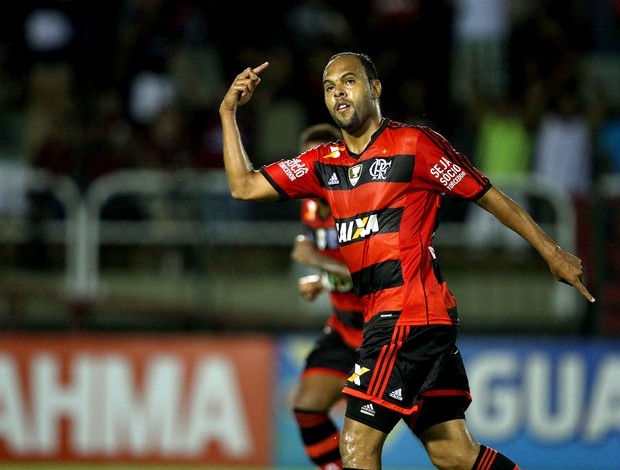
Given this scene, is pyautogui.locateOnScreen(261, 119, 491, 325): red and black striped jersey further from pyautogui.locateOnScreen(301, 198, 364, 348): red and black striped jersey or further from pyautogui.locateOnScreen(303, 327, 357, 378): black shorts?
pyautogui.locateOnScreen(303, 327, 357, 378): black shorts

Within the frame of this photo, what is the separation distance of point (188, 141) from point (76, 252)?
67.0 inches

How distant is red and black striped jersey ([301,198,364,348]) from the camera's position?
6.86 m

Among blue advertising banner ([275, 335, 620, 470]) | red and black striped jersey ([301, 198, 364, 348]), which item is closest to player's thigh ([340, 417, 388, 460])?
red and black striped jersey ([301, 198, 364, 348])

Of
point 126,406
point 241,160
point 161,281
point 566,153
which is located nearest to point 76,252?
point 161,281

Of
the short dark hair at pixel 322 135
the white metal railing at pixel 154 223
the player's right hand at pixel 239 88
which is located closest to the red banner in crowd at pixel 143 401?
the white metal railing at pixel 154 223

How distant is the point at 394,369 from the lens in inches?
212

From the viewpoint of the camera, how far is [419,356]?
543 cm

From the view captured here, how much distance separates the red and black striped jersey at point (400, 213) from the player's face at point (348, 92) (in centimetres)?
17

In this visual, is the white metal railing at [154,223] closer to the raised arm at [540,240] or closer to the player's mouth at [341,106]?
the raised arm at [540,240]

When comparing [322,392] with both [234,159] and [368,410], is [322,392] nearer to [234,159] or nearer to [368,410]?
[368,410]

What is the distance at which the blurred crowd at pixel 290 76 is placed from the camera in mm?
11039

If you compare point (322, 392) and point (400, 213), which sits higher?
point (400, 213)

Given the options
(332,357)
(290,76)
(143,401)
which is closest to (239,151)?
(332,357)

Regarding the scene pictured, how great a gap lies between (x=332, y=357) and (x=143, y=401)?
3472 mm
